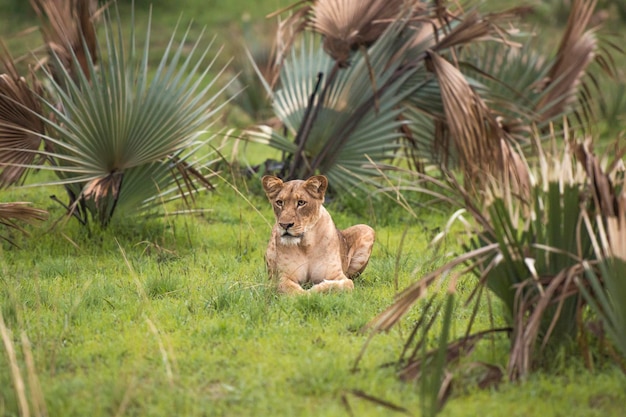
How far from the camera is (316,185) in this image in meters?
6.71

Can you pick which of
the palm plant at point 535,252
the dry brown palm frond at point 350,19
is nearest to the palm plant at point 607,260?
the palm plant at point 535,252

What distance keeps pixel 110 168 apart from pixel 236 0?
17.8 meters

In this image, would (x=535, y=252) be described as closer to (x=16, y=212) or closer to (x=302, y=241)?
(x=302, y=241)

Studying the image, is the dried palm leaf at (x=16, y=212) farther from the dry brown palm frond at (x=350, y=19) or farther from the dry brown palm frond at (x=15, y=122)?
the dry brown palm frond at (x=350, y=19)

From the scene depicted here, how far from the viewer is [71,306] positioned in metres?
6.31

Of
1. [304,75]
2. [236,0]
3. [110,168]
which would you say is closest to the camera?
[110,168]

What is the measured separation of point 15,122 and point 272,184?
8.28ft

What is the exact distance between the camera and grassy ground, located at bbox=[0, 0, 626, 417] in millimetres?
4574

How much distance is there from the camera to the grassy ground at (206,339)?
4.57 m

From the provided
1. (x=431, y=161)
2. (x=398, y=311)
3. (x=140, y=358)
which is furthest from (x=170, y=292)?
(x=431, y=161)

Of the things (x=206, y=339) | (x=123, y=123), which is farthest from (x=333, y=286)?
(x=123, y=123)

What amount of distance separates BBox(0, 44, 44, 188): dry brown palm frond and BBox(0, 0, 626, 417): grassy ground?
0.75 meters

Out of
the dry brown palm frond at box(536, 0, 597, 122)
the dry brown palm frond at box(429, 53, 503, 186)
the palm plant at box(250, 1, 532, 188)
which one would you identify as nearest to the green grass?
the dry brown palm frond at box(429, 53, 503, 186)

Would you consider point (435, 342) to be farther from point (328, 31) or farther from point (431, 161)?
point (431, 161)
